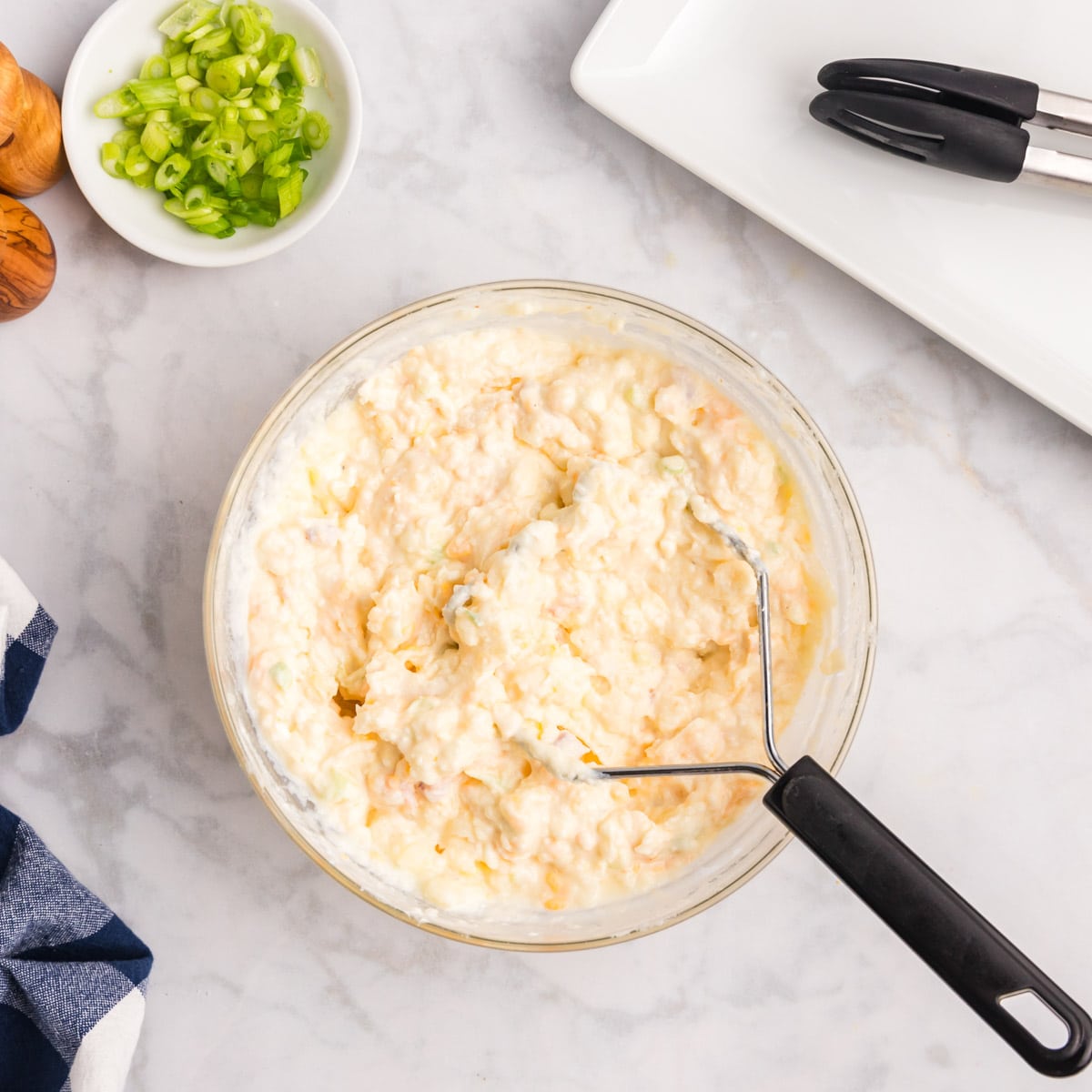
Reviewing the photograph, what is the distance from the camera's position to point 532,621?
4.45 feet

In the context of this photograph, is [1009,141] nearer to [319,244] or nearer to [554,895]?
[319,244]

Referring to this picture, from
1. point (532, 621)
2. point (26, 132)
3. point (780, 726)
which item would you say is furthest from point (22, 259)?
point (780, 726)

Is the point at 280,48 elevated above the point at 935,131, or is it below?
below

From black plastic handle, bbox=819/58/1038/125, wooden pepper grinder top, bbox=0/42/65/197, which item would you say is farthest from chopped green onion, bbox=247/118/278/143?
black plastic handle, bbox=819/58/1038/125

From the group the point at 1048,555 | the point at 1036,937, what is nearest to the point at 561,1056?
the point at 1036,937

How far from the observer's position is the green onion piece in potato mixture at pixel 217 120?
4.84 ft

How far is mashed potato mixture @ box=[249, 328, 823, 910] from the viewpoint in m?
1.35

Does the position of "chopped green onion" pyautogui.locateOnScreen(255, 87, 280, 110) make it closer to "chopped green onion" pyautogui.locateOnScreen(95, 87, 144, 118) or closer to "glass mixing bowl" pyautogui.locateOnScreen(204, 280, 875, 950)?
"chopped green onion" pyautogui.locateOnScreen(95, 87, 144, 118)

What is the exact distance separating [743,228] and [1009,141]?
37 cm

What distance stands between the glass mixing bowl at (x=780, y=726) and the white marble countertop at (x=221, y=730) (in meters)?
0.17

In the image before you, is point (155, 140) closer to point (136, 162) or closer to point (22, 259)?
point (136, 162)

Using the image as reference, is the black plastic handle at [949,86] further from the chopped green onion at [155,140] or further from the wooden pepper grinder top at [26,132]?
the wooden pepper grinder top at [26,132]

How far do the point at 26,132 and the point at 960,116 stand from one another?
1.25m

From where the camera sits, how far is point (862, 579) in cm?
140
